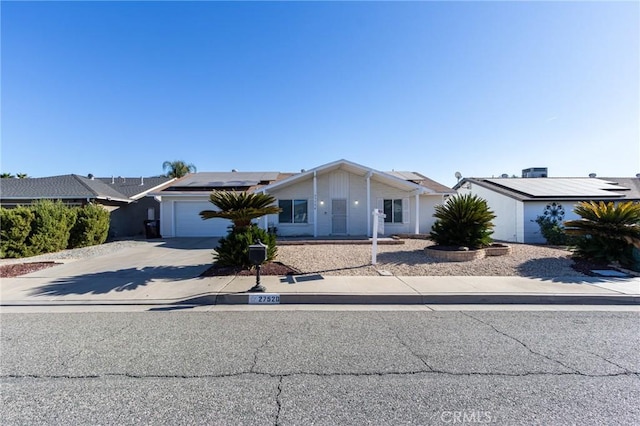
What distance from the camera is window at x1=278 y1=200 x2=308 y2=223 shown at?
58.1 feet

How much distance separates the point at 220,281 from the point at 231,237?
1.68 meters

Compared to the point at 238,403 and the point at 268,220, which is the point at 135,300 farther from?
the point at 268,220

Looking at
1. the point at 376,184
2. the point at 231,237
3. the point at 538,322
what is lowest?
the point at 538,322

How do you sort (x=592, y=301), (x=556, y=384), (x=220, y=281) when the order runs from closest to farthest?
(x=556, y=384), (x=592, y=301), (x=220, y=281)

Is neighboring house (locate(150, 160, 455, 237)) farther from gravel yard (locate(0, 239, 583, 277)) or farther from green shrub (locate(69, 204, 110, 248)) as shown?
gravel yard (locate(0, 239, 583, 277))

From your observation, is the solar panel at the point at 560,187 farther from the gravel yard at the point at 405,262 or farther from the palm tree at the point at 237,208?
the palm tree at the point at 237,208

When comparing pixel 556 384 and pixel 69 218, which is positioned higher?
pixel 69 218

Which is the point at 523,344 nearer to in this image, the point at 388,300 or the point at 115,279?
the point at 388,300

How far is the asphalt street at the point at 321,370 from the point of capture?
271 cm

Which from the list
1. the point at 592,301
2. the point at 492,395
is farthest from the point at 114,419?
the point at 592,301

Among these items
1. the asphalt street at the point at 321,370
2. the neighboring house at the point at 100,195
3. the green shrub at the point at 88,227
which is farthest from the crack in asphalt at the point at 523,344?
the neighboring house at the point at 100,195

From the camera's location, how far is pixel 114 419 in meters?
2.63

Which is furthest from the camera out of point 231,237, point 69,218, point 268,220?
point 268,220

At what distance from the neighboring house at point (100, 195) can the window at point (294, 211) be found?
10071mm
